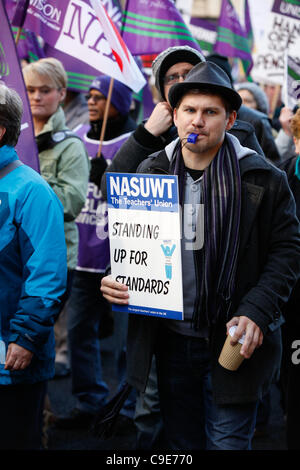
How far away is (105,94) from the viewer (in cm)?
507

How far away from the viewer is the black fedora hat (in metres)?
2.72

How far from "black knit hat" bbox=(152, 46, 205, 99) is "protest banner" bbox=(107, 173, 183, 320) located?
0.84 meters

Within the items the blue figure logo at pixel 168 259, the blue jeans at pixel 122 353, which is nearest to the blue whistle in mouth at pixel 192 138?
the blue figure logo at pixel 168 259

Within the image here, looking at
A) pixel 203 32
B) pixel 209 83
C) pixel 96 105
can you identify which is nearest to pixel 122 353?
pixel 96 105

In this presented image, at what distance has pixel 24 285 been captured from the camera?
107 inches

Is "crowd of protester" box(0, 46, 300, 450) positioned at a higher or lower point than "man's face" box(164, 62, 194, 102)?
lower

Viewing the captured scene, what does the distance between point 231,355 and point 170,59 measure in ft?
4.94

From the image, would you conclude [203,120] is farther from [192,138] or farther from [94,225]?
[94,225]

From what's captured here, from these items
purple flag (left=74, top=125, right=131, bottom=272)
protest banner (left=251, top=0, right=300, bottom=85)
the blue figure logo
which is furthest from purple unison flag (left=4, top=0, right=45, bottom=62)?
the blue figure logo

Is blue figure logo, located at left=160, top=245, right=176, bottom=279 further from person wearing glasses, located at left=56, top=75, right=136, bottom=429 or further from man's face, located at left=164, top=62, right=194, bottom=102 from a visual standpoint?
person wearing glasses, located at left=56, top=75, right=136, bottom=429

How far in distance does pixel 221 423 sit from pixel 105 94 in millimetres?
2913

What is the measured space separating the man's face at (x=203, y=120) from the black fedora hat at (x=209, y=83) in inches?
1.2
